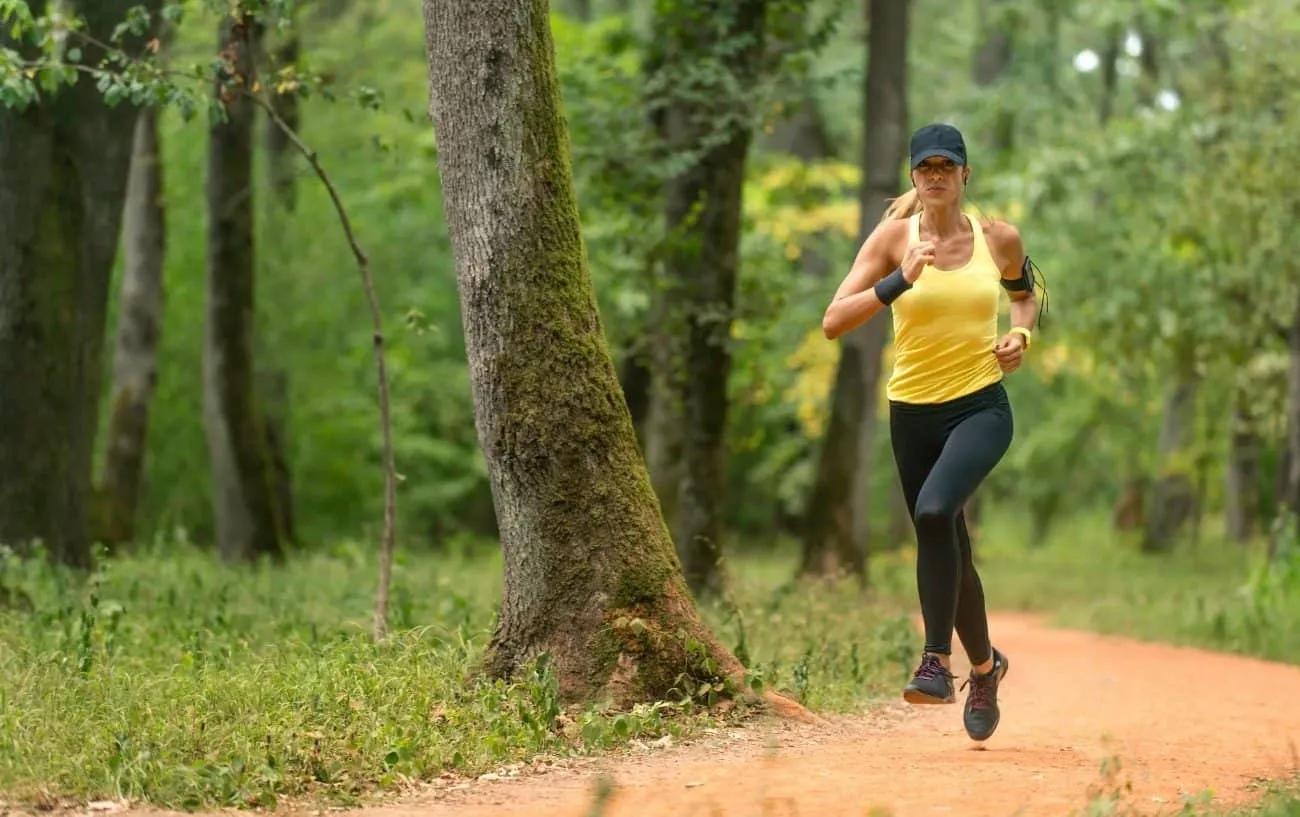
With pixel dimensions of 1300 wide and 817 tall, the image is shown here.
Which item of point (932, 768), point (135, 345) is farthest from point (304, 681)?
point (135, 345)

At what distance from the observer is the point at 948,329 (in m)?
7.43

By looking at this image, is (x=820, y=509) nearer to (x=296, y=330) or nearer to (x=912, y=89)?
(x=296, y=330)

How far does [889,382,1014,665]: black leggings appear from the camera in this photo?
7312mm

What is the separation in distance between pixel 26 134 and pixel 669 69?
18.4ft

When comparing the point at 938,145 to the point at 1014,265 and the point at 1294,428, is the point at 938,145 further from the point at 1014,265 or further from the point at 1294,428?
the point at 1294,428

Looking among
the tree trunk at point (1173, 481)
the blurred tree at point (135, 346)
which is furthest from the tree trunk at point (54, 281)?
the tree trunk at point (1173, 481)

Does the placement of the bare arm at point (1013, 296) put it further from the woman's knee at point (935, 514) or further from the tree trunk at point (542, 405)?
the tree trunk at point (542, 405)

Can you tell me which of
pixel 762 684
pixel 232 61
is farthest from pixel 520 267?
pixel 232 61

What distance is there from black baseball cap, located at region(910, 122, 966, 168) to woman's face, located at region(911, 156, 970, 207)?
0.02 m

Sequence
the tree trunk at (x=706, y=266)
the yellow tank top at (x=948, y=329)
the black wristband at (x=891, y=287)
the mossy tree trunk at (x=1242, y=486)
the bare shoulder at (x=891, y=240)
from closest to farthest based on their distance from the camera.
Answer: the black wristband at (x=891, y=287), the yellow tank top at (x=948, y=329), the bare shoulder at (x=891, y=240), the tree trunk at (x=706, y=266), the mossy tree trunk at (x=1242, y=486)

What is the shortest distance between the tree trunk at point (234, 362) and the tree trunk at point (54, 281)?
676 cm

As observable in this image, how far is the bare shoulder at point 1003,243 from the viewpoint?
300 inches

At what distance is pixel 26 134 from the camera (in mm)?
11539

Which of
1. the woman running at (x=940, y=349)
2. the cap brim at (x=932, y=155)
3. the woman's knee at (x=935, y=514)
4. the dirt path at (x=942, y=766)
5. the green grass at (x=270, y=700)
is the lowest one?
the dirt path at (x=942, y=766)
